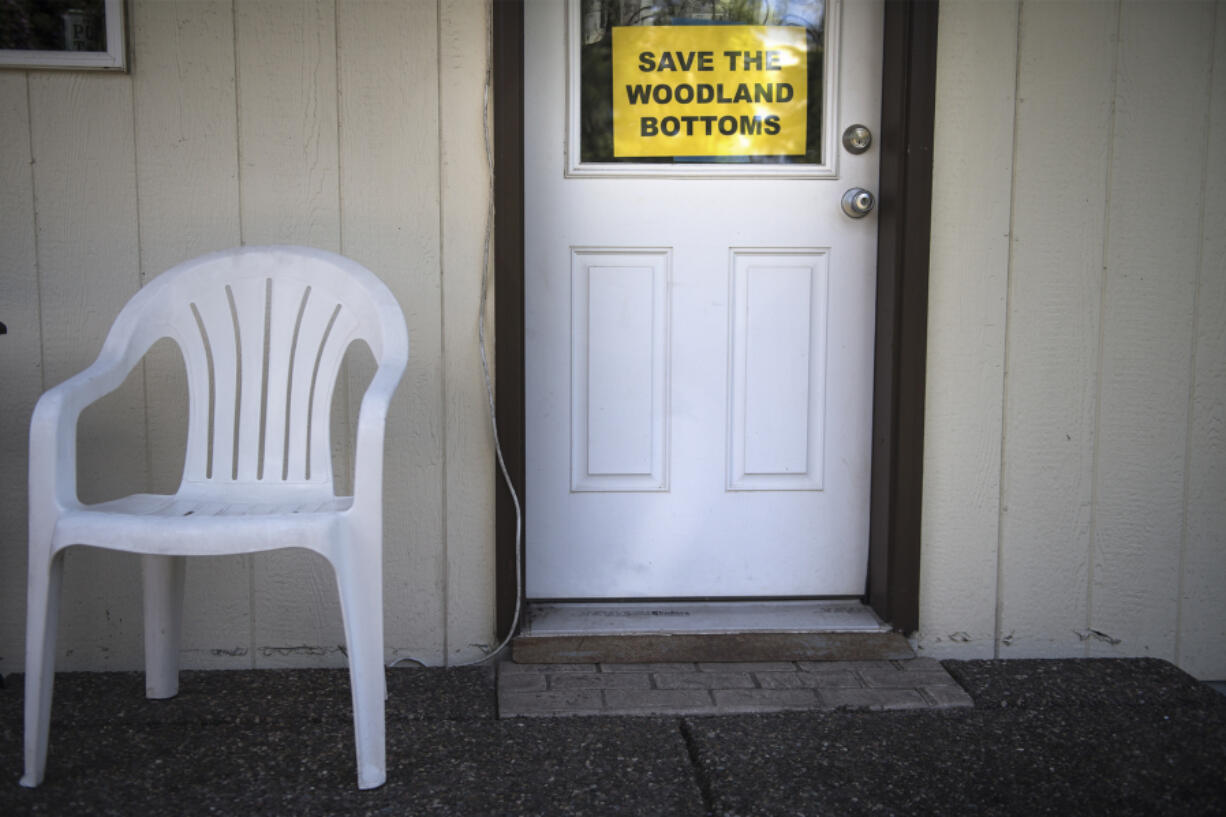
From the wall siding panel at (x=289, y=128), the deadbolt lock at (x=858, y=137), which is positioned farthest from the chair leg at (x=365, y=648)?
the deadbolt lock at (x=858, y=137)

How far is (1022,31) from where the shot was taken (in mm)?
2057

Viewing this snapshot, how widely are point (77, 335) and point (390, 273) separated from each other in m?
0.71

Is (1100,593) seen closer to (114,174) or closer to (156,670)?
(156,670)

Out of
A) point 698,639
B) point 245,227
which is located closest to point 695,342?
point 698,639

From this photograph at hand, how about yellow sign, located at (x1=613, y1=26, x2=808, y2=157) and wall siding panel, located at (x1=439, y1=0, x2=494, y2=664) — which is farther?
yellow sign, located at (x1=613, y1=26, x2=808, y2=157)

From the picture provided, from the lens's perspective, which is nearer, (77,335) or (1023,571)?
(77,335)

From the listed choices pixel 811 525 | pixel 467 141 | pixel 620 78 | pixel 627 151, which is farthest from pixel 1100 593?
pixel 467 141

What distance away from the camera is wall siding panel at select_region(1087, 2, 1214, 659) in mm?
2072

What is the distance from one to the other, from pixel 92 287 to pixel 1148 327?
2.42 meters

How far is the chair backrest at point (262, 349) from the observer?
179 centimetres

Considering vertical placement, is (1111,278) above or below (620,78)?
below

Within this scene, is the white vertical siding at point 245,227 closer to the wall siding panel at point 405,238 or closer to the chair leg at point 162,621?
the wall siding panel at point 405,238

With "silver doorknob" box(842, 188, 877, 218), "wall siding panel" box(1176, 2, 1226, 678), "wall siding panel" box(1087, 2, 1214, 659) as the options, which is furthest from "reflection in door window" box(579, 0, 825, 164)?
"wall siding panel" box(1176, 2, 1226, 678)

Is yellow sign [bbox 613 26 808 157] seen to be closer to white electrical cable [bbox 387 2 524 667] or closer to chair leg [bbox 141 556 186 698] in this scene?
white electrical cable [bbox 387 2 524 667]
